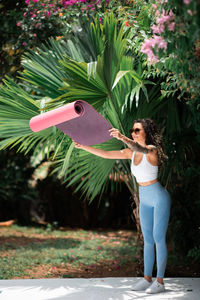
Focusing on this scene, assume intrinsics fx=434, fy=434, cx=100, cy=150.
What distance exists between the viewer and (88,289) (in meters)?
4.27

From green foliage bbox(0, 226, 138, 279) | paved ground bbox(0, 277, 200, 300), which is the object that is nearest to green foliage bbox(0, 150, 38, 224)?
green foliage bbox(0, 226, 138, 279)

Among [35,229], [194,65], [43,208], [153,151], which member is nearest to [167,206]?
[153,151]

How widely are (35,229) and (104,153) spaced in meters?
5.91

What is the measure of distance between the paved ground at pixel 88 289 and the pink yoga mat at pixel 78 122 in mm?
1437

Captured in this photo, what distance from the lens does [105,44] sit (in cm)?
410

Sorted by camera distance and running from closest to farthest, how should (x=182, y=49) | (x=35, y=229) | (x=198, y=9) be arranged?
(x=198, y=9)
(x=182, y=49)
(x=35, y=229)

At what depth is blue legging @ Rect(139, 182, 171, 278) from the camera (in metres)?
3.94

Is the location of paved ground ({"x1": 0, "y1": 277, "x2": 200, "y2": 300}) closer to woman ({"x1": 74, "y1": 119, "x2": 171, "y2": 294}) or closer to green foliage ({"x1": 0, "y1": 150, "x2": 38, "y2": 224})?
woman ({"x1": 74, "y1": 119, "x2": 171, "y2": 294})

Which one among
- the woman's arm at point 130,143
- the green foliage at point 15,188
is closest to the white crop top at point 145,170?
the woman's arm at point 130,143

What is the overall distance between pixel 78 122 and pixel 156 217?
3.67 feet

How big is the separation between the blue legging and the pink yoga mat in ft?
2.16

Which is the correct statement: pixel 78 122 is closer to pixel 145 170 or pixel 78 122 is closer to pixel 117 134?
pixel 117 134

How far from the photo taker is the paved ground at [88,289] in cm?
401

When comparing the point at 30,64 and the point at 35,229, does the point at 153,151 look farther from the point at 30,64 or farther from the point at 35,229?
the point at 35,229
